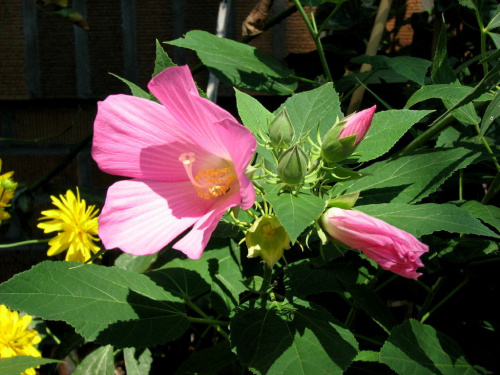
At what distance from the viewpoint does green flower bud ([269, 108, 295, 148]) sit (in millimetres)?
525

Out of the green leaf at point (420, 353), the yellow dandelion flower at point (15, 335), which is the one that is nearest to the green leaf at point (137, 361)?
the yellow dandelion flower at point (15, 335)

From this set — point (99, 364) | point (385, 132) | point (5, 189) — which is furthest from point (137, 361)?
point (385, 132)

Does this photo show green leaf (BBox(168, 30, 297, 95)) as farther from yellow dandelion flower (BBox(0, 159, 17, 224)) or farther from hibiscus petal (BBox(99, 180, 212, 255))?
yellow dandelion flower (BBox(0, 159, 17, 224))

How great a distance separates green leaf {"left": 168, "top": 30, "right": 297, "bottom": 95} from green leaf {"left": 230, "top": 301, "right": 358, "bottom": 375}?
0.37 meters

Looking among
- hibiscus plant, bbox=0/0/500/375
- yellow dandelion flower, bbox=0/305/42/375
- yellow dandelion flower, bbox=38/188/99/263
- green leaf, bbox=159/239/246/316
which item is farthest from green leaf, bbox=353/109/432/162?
yellow dandelion flower, bbox=0/305/42/375

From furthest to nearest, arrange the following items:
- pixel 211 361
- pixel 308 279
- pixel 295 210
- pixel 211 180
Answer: pixel 211 361 < pixel 308 279 < pixel 211 180 < pixel 295 210

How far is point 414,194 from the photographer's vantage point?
615mm

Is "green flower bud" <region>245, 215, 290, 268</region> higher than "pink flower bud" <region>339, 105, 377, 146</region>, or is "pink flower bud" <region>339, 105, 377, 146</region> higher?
"pink flower bud" <region>339, 105, 377, 146</region>

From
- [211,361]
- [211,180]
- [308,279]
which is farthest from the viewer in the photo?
[211,361]

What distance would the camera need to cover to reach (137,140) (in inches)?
20.6

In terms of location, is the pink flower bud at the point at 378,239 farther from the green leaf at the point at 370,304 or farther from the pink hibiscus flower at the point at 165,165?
the green leaf at the point at 370,304

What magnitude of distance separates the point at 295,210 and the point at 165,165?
0.53 feet

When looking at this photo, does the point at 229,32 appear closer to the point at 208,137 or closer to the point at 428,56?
the point at 428,56

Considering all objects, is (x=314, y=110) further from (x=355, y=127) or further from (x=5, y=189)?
(x=5, y=189)
